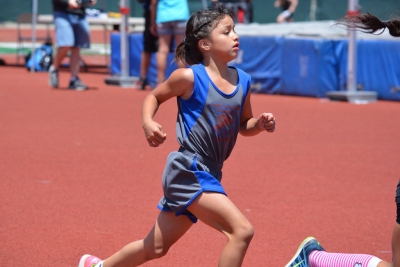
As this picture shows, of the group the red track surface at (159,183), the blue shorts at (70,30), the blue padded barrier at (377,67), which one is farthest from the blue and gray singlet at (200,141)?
the blue shorts at (70,30)

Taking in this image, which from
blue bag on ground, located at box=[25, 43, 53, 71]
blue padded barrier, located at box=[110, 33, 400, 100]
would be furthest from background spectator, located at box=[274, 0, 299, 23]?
blue padded barrier, located at box=[110, 33, 400, 100]

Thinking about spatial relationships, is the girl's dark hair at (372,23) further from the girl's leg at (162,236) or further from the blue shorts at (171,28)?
the blue shorts at (171,28)

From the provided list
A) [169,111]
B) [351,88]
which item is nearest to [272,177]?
[169,111]

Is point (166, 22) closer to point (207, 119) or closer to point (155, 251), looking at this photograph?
point (207, 119)

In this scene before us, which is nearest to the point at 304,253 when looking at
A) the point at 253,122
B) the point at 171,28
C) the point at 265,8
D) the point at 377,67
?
the point at 253,122

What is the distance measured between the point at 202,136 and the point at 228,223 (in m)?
0.43

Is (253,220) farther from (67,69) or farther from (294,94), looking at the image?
(67,69)

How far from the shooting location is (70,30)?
1170 centimetres

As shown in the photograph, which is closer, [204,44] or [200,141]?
[200,141]

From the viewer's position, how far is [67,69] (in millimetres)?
17078

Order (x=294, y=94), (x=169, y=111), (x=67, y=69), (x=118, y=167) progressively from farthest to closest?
1. (x=67, y=69)
2. (x=294, y=94)
3. (x=169, y=111)
4. (x=118, y=167)

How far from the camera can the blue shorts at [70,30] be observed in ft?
38.2

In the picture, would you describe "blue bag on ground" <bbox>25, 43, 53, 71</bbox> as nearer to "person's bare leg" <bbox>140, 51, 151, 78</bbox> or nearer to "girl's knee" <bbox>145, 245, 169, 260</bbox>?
"person's bare leg" <bbox>140, 51, 151, 78</bbox>

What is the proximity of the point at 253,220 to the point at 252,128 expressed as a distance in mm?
1584
